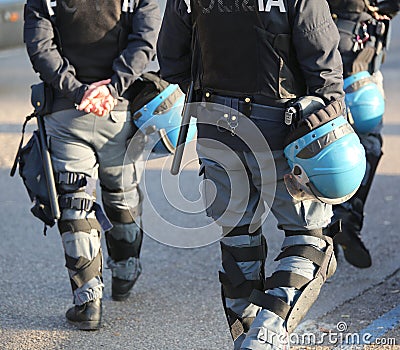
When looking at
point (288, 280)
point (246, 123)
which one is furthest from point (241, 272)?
point (246, 123)

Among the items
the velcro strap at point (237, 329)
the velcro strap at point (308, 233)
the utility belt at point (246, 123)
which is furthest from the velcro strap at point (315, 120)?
the velcro strap at point (237, 329)

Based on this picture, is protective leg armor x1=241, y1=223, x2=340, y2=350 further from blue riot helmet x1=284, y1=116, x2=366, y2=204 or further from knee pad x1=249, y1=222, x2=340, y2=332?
blue riot helmet x1=284, y1=116, x2=366, y2=204

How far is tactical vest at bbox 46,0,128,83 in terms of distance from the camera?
4359 millimetres

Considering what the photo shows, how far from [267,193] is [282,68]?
541 mm

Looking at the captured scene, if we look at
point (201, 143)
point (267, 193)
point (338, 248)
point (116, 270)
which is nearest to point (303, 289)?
point (267, 193)

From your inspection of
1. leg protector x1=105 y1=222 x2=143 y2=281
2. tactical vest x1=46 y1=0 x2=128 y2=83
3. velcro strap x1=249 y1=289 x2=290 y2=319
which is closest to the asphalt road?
leg protector x1=105 y1=222 x2=143 y2=281

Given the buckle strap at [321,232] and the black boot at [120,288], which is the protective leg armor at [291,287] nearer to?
the buckle strap at [321,232]

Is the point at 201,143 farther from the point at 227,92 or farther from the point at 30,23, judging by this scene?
the point at 30,23

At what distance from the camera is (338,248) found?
542cm

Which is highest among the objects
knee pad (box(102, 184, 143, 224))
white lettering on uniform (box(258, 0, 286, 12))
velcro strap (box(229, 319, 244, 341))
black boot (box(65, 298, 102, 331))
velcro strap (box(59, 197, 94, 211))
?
white lettering on uniform (box(258, 0, 286, 12))

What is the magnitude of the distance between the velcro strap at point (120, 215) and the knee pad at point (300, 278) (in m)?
1.25

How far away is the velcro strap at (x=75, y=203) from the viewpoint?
4.41 meters

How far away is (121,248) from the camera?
4793mm

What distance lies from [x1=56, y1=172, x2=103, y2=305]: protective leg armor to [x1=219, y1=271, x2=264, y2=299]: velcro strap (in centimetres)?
83
